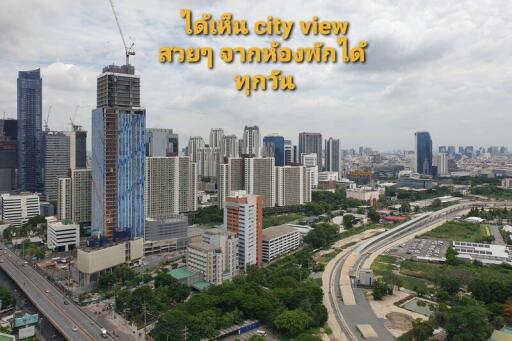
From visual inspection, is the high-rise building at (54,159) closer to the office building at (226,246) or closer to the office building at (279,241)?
the office building at (279,241)

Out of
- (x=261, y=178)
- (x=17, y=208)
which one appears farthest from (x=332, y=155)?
(x=17, y=208)

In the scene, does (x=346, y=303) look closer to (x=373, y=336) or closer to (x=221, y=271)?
(x=373, y=336)

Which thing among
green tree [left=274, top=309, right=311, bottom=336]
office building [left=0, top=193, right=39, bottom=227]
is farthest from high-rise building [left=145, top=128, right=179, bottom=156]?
green tree [left=274, top=309, right=311, bottom=336]

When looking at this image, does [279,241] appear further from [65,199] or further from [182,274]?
[65,199]

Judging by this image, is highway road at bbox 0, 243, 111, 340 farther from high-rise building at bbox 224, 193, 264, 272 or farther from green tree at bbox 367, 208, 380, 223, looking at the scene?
green tree at bbox 367, 208, 380, 223

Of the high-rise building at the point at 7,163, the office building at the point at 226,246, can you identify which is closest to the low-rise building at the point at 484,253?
the office building at the point at 226,246

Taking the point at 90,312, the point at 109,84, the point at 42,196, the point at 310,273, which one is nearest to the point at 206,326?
the point at 90,312
